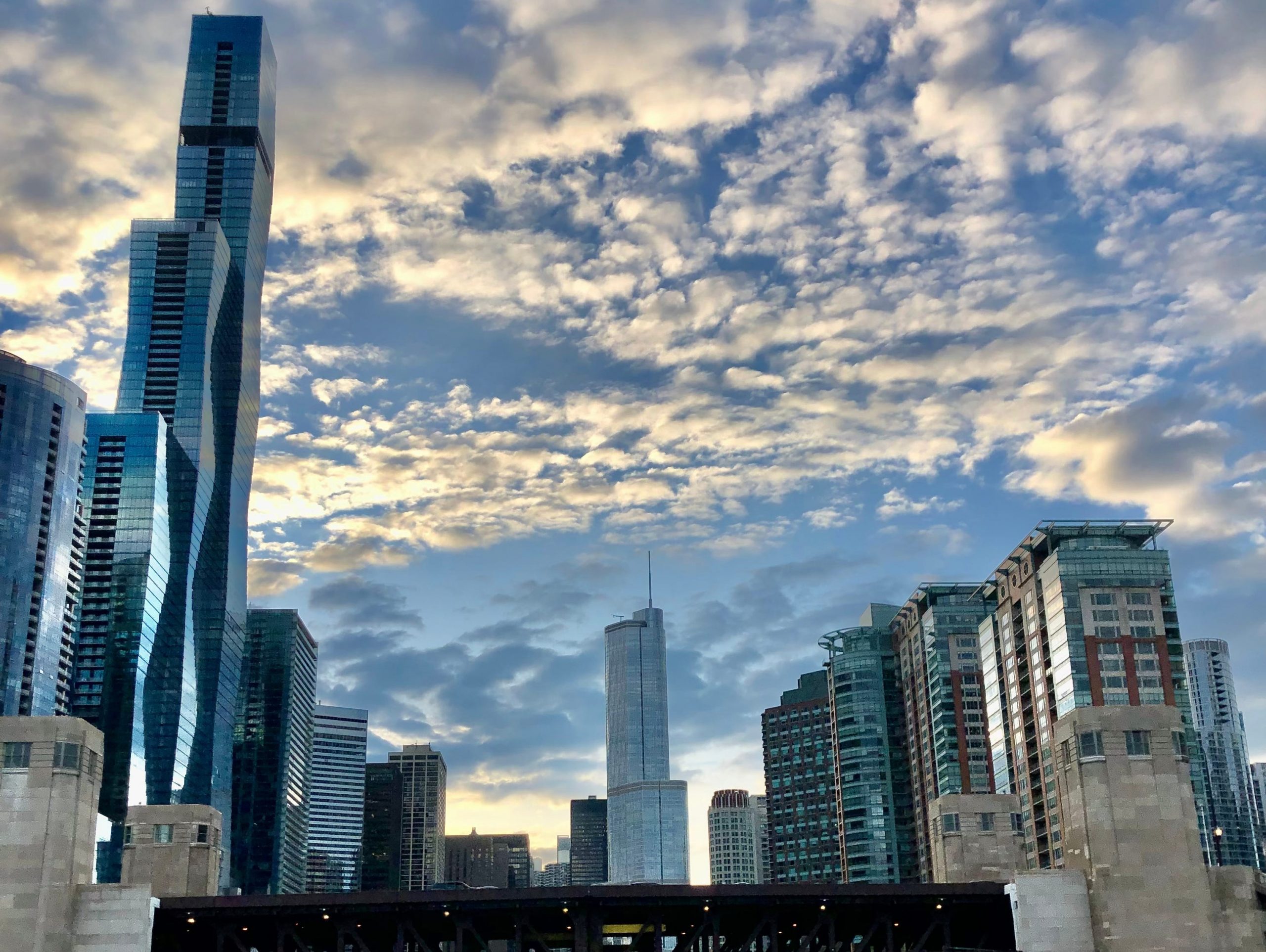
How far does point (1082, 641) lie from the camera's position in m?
168

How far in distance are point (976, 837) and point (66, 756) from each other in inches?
2581

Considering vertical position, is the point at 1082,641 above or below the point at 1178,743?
above

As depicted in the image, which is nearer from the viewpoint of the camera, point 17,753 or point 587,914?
point 17,753

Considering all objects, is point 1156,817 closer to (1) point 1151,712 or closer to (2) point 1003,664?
(1) point 1151,712

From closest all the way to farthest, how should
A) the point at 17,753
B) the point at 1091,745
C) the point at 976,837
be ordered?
the point at 17,753 → the point at 1091,745 → the point at 976,837

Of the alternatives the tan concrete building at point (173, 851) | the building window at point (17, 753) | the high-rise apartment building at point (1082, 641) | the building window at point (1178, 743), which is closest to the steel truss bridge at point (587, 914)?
the tan concrete building at point (173, 851)

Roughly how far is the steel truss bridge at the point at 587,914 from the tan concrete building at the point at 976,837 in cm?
1903

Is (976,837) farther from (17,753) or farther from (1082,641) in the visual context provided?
(1082,641)

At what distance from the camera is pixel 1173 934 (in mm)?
64688

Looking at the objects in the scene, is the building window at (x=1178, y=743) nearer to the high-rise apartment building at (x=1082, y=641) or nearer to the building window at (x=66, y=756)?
the building window at (x=66, y=756)

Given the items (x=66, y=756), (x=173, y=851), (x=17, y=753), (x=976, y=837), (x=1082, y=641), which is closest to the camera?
(x=17, y=753)

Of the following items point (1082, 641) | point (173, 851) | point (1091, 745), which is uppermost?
point (1082, 641)

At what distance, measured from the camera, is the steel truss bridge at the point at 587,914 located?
69062mm

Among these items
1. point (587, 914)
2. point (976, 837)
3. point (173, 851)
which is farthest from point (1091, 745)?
point (173, 851)
